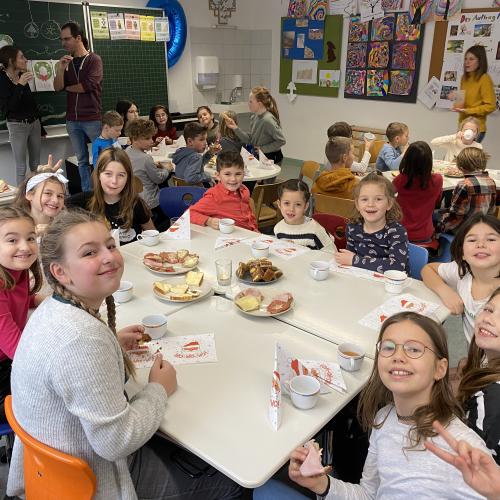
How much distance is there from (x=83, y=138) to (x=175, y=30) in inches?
95.1

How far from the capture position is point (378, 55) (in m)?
6.44

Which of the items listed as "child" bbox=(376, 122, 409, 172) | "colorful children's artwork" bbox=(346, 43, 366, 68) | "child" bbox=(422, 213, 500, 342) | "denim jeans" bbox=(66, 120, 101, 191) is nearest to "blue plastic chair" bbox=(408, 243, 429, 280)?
"child" bbox=(422, 213, 500, 342)

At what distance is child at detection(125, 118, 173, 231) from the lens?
4059 mm

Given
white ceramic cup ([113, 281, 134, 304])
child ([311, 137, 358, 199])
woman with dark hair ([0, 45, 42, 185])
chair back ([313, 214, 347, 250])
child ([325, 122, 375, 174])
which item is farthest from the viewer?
woman with dark hair ([0, 45, 42, 185])

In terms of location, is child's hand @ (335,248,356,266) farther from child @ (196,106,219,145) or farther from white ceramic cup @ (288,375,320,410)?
child @ (196,106,219,145)

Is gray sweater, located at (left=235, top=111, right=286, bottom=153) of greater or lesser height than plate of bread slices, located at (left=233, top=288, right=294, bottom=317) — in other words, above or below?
above

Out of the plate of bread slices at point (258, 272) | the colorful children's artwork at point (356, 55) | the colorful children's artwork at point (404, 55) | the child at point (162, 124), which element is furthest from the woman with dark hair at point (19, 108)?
the colorful children's artwork at point (404, 55)

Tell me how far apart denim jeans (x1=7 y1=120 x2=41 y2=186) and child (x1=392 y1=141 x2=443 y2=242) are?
399cm

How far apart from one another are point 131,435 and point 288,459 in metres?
0.42

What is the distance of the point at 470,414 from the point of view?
1.32 metres

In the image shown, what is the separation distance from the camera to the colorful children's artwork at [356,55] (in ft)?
21.6

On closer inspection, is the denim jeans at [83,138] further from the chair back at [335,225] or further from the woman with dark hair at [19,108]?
the chair back at [335,225]

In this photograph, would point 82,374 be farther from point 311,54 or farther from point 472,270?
point 311,54

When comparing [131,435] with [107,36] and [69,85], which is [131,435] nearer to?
[69,85]
